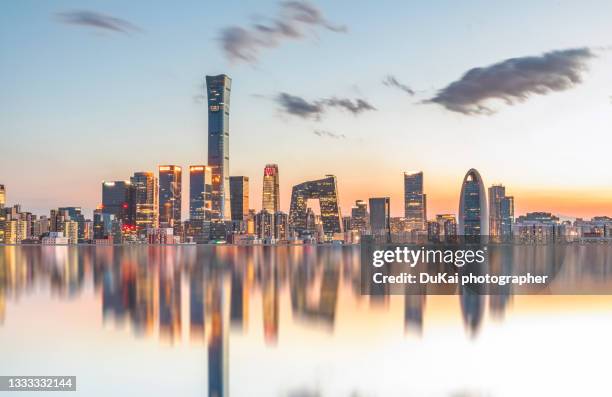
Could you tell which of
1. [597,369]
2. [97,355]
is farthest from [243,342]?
[597,369]

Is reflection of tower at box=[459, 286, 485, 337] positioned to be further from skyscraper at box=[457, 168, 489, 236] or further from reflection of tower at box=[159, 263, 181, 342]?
skyscraper at box=[457, 168, 489, 236]

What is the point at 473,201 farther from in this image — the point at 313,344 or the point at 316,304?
the point at 313,344

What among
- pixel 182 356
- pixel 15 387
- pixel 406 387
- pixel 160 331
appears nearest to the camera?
pixel 15 387

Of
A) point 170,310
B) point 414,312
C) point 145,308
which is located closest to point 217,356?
point 170,310

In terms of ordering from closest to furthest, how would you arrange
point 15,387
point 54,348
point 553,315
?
1. point 15,387
2. point 54,348
3. point 553,315

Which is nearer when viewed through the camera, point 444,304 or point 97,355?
point 97,355

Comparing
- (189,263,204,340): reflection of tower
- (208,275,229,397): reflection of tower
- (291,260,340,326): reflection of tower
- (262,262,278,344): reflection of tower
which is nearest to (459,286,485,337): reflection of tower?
(291,260,340,326): reflection of tower

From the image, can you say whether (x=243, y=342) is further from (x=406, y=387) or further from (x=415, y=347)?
(x=406, y=387)
